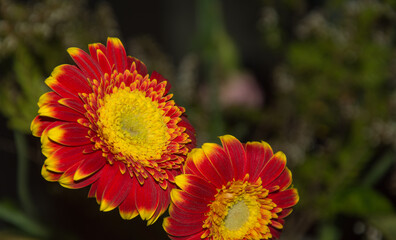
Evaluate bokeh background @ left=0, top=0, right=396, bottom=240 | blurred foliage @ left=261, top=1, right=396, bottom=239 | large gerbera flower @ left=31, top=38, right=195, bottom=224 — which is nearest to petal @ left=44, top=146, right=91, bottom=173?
large gerbera flower @ left=31, top=38, right=195, bottom=224

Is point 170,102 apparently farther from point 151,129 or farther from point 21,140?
point 21,140

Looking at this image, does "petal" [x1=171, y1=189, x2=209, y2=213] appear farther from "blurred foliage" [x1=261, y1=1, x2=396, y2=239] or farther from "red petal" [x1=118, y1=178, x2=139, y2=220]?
"blurred foliage" [x1=261, y1=1, x2=396, y2=239]

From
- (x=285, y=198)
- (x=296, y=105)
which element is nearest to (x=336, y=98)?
(x=296, y=105)

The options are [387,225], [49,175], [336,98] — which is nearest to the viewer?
[49,175]

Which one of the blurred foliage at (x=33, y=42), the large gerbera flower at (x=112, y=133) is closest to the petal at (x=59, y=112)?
the large gerbera flower at (x=112, y=133)

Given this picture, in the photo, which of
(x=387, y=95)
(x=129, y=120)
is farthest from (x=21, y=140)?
(x=387, y=95)

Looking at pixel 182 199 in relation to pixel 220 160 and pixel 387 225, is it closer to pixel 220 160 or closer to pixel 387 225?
pixel 220 160

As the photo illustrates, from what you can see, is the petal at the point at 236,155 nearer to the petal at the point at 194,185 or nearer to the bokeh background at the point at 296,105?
the petal at the point at 194,185
